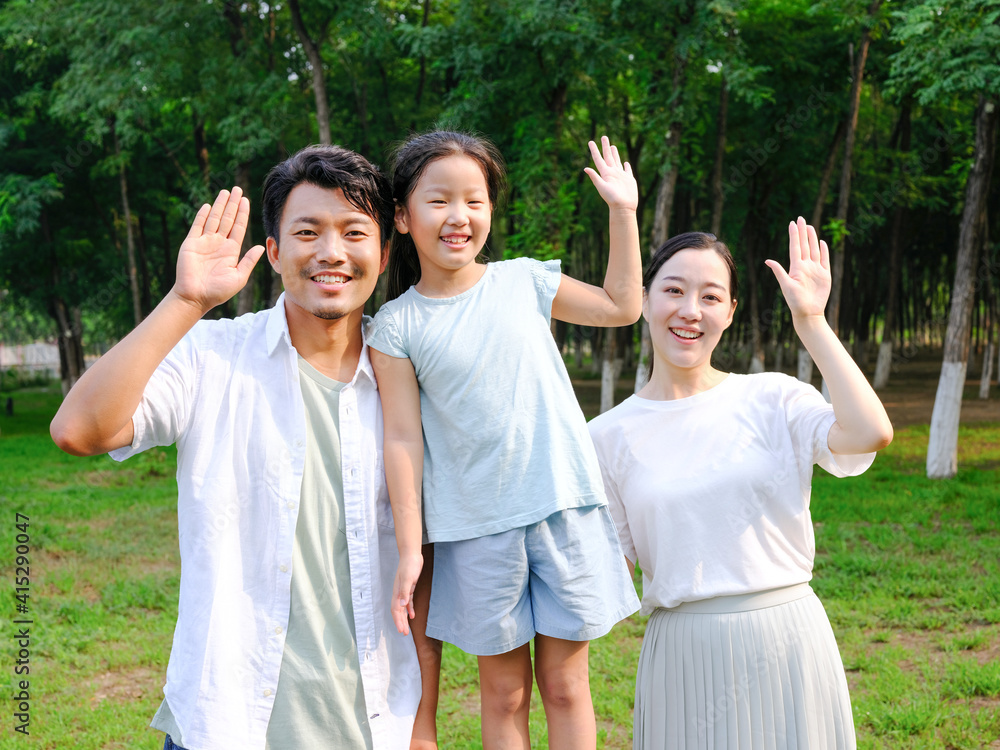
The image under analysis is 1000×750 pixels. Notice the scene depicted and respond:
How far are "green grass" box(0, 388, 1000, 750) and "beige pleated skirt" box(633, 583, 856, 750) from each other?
2.52 m

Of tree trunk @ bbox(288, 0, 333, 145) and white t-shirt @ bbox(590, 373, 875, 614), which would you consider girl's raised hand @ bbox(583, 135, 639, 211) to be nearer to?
white t-shirt @ bbox(590, 373, 875, 614)

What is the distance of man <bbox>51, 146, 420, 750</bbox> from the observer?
2.04 meters

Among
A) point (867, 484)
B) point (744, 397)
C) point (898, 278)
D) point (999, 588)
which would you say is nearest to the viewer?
point (744, 397)

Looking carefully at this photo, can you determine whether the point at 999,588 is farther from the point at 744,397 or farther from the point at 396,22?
the point at 396,22

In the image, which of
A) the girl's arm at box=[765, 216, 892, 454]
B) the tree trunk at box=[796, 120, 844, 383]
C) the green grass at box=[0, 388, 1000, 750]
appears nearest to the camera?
the girl's arm at box=[765, 216, 892, 454]

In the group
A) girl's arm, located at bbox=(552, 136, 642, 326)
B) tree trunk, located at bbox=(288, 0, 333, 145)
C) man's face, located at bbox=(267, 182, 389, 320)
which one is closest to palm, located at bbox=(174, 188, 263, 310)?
man's face, located at bbox=(267, 182, 389, 320)

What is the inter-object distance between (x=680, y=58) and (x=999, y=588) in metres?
8.83

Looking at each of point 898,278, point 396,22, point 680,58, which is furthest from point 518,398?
point 898,278

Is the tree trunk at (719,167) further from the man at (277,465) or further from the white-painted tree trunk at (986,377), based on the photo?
the man at (277,465)

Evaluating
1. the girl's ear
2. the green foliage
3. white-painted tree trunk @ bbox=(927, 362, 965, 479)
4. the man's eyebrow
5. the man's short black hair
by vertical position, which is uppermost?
the green foliage

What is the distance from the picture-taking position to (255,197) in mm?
20344

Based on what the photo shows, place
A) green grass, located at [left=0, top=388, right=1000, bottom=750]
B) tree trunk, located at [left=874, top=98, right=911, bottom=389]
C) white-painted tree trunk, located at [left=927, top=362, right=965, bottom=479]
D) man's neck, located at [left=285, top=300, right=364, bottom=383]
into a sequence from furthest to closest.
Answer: tree trunk, located at [left=874, top=98, right=911, bottom=389] → white-painted tree trunk, located at [left=927, top=362, right=965, bottom=479] → green grass, located at [left=0, top=388, right=1000, bottom=750] → man's neck, located at [left=285, top=300, right=364, bottom=383]

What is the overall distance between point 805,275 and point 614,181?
2.15 feet

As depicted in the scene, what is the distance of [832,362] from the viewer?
2297 millimetres
